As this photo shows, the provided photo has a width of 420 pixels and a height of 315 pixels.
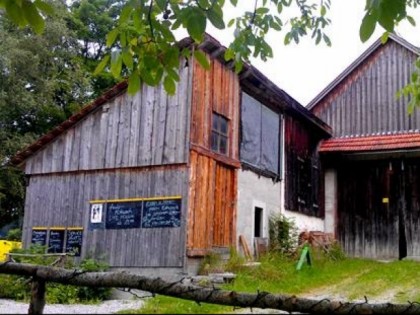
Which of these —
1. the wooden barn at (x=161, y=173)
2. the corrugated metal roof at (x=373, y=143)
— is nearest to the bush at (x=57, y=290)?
the wooden barn at (x=161, y=173)

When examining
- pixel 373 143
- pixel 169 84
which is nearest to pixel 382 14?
pixel 169 84

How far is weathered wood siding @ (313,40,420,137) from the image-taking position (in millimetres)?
21156

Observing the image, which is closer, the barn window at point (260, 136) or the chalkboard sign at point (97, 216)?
the chalkboard sign at point (97, 216)

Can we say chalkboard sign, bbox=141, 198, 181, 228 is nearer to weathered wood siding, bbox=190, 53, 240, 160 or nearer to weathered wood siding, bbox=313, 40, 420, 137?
weathered wood siding, bbox=190, 53, 240, 160

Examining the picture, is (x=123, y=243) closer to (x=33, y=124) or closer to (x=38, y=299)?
(x=38, y=299)

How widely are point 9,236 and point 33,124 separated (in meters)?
5.78

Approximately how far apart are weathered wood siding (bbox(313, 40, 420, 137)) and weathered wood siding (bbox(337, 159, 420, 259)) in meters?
1.56

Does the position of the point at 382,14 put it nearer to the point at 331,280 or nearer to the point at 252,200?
the point at 331,280

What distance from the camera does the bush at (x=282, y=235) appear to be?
16.2 m

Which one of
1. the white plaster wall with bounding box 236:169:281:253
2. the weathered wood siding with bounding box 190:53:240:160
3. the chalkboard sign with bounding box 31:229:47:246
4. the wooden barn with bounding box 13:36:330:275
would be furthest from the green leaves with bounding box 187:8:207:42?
the chalkboard sign with bounding box 31:229:47:246

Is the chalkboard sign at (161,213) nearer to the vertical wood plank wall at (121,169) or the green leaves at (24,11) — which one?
the vertical wood plank wall at (121,169)

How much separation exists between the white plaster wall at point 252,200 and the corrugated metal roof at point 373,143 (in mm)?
4370

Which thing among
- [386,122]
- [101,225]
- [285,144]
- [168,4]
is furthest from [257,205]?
[168,4]

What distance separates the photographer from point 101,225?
14.4m
